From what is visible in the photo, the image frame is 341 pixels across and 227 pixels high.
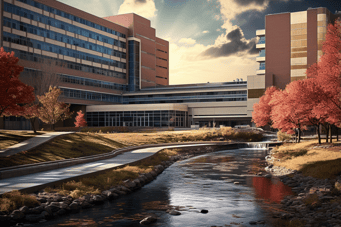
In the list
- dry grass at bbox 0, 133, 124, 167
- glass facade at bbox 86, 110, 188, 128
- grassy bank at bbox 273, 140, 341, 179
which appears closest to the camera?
dry grass at bbox 0, 133, 124, 167

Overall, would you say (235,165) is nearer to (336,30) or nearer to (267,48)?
(336,30)

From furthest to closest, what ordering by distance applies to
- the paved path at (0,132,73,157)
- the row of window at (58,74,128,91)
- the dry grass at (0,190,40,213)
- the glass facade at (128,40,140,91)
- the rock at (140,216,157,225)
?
the glass facade at (128,40,140,91)
the row of window at (58,74,128,91)
the paved path at (0,132,73,157)
the rock at (140,216,157,225)
the dry grass at (0,190,40,213)

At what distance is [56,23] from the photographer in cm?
8406

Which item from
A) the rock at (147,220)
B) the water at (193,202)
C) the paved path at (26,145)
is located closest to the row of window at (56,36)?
the paved path at (26,145)

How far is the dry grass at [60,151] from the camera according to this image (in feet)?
68.7

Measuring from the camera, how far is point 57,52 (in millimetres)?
84750

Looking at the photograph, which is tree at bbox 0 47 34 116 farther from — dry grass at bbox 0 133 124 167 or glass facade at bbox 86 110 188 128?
glass facade at bbox 86 110 188 128

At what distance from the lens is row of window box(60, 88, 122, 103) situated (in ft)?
290

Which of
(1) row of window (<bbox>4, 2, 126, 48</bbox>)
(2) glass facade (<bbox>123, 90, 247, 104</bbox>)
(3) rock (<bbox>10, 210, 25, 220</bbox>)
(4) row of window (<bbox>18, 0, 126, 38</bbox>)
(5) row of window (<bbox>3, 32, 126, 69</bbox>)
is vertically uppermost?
(4) row of window (<bbox>18, 0, 126, 38</bbox>)

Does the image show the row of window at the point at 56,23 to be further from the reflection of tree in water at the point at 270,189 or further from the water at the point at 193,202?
the reflection of tree in water at the point at 270,189

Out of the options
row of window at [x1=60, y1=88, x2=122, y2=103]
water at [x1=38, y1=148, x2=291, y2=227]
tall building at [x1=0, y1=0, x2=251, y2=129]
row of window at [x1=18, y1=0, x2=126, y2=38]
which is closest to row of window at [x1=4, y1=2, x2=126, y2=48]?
tall building at [x1=0, y1=0, x2=251, y2=129]

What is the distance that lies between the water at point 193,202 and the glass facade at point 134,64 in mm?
86713

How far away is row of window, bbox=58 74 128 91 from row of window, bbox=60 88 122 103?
94.5 inches

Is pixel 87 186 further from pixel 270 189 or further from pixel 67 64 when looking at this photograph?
pixel 67 64
